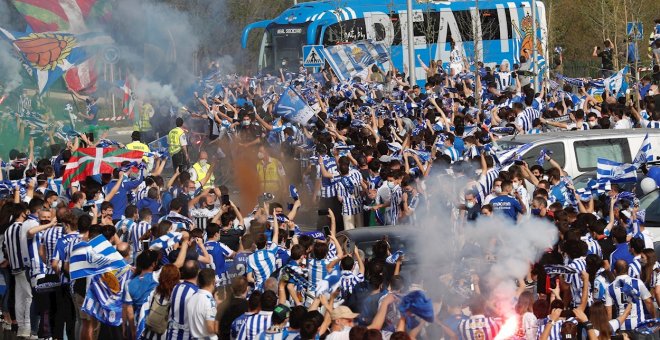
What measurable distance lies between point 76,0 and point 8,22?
156cm

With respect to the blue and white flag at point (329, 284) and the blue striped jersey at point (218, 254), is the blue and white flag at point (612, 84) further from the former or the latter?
the blue and white flag at point (329, 284)

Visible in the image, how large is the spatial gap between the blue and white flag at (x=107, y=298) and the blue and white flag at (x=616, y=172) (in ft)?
19.7

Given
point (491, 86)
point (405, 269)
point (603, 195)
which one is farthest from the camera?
point (491, 86)

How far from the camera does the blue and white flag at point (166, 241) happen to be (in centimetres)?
1263

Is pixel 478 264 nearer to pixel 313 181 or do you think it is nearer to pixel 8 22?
pixel 313 181

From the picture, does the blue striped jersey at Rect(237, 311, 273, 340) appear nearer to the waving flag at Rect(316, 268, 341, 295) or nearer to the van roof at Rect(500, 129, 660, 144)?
the waving flag at Rect(316, 268, 341, 295)

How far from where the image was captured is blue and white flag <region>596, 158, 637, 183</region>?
15.1m

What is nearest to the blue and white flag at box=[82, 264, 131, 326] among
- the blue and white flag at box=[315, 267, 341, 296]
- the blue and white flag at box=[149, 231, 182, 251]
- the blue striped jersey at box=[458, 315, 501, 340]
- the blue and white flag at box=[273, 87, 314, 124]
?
the blue and white flag at box=[149, 231, 182, 251]

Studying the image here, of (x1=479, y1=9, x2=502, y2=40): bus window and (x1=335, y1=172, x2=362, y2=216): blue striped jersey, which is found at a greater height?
(x1=479, y1=9, x2=502, y2=40): bus window

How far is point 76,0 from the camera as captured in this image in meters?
24.9

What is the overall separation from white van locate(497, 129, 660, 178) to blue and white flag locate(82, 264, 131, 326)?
6.87m

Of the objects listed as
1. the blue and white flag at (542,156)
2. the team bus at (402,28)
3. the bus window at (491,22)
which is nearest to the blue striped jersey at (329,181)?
the blue and white flag at (542,156)

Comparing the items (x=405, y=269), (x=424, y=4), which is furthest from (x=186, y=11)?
(x=405, y=269)

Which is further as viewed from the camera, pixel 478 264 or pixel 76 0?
pixel 76 0
